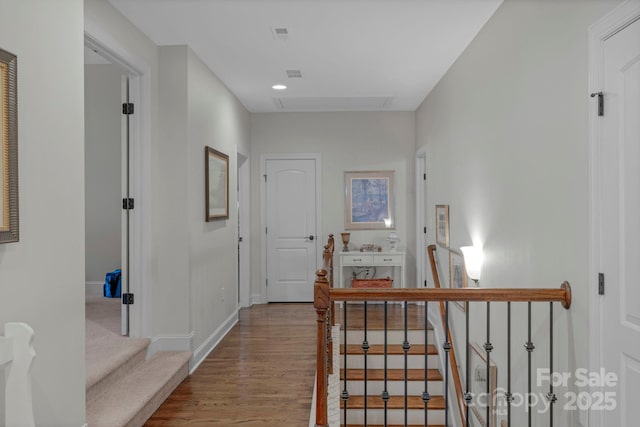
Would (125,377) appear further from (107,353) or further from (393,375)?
(393,375)

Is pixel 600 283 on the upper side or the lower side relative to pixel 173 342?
upper

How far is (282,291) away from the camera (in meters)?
6.53

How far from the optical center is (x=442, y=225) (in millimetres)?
4820

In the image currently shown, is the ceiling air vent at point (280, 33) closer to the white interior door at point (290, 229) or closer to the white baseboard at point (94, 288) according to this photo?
the white interior door at point (290, 229)

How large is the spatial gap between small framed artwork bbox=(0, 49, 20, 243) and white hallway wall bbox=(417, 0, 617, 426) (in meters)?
2.36

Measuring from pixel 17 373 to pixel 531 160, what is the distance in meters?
2.59

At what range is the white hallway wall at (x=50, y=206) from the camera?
183cm

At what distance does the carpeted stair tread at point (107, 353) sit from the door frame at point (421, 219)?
3666mm

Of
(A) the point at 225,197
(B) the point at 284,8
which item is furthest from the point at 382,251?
(B) the point at 284,8

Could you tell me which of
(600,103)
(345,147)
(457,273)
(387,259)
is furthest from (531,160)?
(345,147)

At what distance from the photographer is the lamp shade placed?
3404mm

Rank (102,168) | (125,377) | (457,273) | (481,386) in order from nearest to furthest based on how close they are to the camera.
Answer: (125,377), (481,386), (457,273), (102,168)

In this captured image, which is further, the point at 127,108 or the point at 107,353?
the point at 127,108

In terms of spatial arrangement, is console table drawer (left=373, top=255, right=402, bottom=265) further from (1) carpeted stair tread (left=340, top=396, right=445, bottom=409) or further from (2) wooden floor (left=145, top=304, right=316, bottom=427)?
(1) carpeted stair tread (left=340, top=396, right=445, bottom=409)
